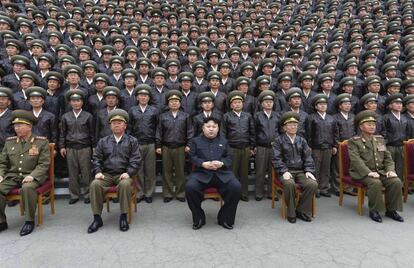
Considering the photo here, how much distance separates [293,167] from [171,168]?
6.76 ft

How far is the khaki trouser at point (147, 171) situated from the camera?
17.6 ft

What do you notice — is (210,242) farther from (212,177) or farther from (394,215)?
(394,215)

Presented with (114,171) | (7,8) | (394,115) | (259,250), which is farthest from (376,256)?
(7,8)

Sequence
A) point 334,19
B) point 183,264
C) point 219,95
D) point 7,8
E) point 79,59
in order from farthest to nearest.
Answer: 1. point 334,19
2. point 7,8
3. point 79,59
4. point 219,95
5. point 183,264

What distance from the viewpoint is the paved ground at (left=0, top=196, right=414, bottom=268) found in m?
3.41

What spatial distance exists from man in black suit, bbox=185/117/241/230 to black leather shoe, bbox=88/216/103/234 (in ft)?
4.07

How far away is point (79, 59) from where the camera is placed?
7453mm

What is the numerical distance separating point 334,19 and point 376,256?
1043 centimetres

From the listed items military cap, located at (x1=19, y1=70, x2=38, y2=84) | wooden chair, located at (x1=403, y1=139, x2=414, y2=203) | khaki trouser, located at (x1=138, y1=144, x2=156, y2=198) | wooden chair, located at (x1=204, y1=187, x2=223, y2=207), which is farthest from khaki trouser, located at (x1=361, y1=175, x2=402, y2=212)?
military cap, located at (x1=19, y1=70, x2=38, y2=84)

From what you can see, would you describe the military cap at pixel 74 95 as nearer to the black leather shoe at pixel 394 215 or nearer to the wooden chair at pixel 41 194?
→ the wooden chair at pixel 41 194

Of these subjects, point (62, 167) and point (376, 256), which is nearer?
point (376, 256)

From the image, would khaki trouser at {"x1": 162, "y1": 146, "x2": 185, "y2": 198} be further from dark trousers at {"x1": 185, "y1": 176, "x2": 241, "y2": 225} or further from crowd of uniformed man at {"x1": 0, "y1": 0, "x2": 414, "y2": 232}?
dark trousers at {"x1": 185, "y1": 176, "x2": 241, "y2": 225}

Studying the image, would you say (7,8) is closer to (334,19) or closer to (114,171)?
(114,171)

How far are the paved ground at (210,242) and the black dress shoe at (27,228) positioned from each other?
0.28 feet
